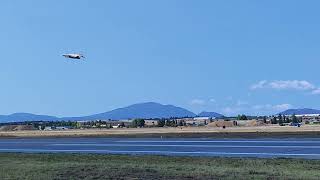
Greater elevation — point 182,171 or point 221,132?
point 221,132

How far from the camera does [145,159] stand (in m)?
24.1

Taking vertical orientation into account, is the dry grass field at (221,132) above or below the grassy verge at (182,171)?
above

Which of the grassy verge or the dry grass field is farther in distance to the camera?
the dry grass field

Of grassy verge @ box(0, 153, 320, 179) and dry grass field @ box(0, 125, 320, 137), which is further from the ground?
dry grass field @ box(0, 125, 320, 137)

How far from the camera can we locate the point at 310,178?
16.0 metres

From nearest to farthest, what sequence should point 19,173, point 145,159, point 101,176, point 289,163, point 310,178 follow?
point 310,178
point 101,176
point 19,173
point 289,163
point 145,159

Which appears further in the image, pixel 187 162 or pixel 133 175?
pixel 187 162

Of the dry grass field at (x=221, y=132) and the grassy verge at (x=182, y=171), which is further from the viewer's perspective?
the dry grass field at (x=221, y=132)

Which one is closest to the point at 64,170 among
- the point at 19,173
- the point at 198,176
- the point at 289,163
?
the point at 19,173

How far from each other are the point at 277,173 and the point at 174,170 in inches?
124

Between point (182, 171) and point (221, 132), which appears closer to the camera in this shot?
point (182, 171)

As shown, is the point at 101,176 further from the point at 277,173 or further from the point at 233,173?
the point at 277,173

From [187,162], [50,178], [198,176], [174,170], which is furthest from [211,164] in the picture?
[50,178]

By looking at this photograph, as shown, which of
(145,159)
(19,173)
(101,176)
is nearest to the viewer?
(101,176)
